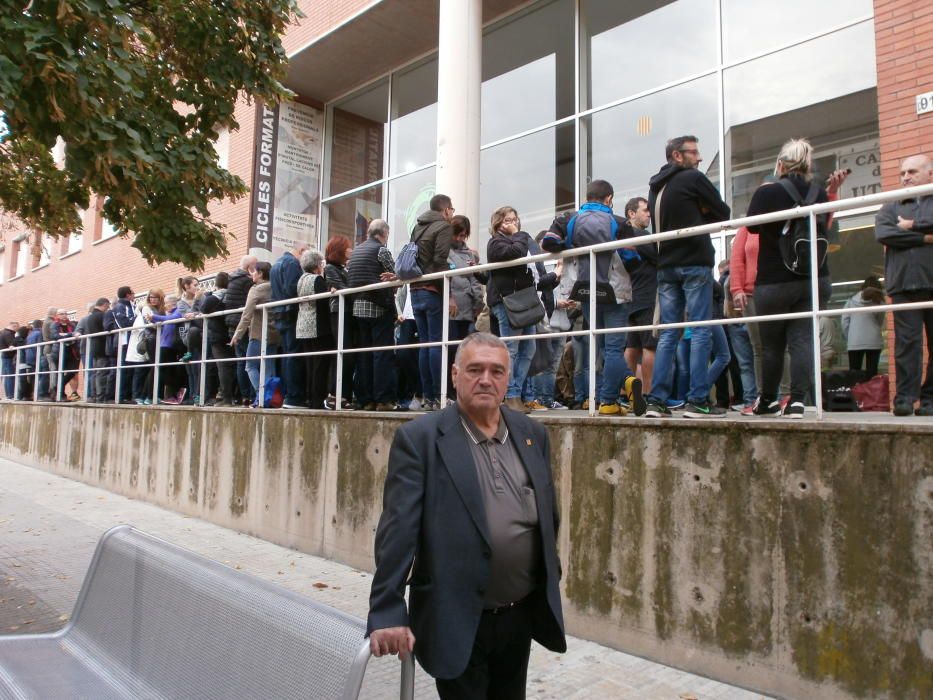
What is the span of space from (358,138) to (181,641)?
514 inches

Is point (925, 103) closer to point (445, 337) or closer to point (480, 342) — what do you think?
point (445, 337)

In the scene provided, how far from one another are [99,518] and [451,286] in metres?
5.51

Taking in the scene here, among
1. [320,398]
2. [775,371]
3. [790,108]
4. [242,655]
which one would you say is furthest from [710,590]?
[790,108]

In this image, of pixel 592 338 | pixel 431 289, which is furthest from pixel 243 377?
pixel 592 338

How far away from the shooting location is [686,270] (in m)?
4.93

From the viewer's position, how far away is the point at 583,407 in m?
6.76

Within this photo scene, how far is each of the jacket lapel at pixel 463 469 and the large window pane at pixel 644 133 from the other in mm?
7675

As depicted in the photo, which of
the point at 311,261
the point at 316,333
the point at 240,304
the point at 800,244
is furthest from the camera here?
the point at 240,304

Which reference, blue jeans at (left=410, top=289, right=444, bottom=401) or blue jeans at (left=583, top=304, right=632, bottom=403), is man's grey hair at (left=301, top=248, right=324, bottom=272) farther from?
blue jeans at (left=583, top=304, right=632, bottom=403)

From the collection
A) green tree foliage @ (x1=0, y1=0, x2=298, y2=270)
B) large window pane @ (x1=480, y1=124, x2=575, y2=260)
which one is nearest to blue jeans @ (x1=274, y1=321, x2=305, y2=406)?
green tree foliage @ (x1=0, y1=0, x2=298, y2=270)

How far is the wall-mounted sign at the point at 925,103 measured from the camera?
253 inches

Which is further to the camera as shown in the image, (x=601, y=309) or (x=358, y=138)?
(x=358, y=138)

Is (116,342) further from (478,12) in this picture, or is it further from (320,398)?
(478,12)

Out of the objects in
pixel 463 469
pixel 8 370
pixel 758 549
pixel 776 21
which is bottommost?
pixel 758 549
